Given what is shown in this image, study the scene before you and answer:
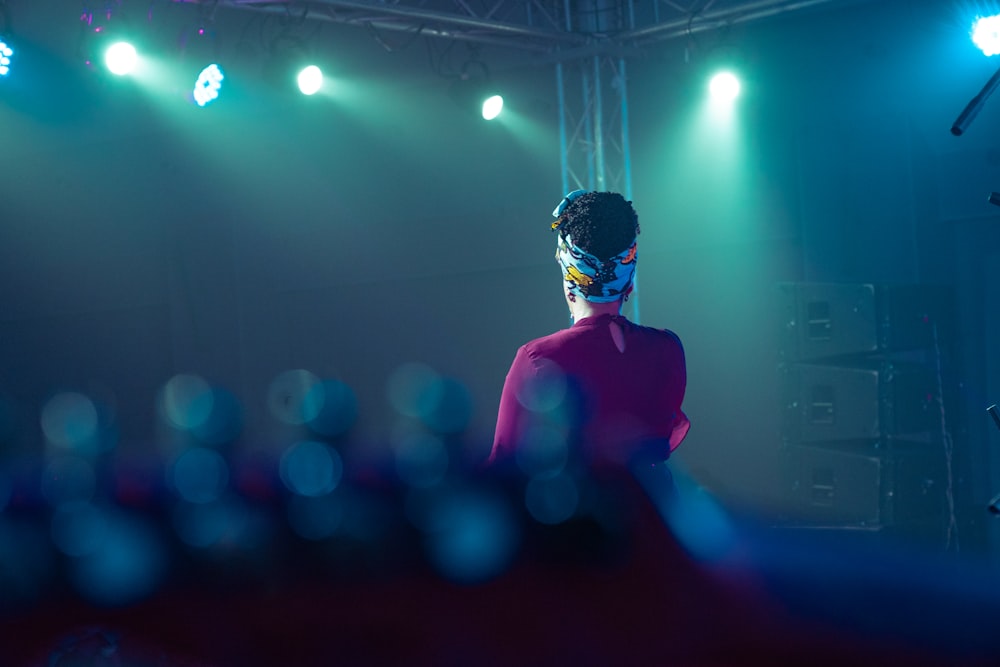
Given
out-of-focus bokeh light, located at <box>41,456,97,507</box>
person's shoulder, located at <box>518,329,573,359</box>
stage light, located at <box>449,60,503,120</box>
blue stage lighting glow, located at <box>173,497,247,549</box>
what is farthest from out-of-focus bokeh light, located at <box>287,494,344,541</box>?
stage light, located at <box>449,60,503,120</box>

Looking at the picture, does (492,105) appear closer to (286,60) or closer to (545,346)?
(286,60)

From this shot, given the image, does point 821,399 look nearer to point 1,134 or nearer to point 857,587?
point 857,587

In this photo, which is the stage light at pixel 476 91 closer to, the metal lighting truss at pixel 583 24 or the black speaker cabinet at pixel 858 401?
the metal lighting truss at pixel 583 24

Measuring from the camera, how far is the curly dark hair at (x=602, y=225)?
1771 mm

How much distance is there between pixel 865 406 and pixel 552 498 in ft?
16.0

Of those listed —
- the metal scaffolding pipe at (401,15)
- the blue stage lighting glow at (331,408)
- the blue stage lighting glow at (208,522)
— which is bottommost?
the blue stage lighting glow at (331,408)

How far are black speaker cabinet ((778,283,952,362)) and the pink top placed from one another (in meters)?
3.89

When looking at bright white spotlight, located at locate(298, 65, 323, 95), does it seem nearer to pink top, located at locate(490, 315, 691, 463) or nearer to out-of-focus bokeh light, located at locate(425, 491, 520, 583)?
pink top, located at locate(490, 315, 691, 463)

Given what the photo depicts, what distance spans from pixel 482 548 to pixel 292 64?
5.90 metres

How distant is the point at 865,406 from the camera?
17.3 ft

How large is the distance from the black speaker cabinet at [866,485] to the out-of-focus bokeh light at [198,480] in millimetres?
4886

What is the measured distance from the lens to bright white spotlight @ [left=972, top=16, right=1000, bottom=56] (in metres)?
5.48

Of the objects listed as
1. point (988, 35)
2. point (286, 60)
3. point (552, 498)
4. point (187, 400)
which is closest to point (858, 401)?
point (988, 35)

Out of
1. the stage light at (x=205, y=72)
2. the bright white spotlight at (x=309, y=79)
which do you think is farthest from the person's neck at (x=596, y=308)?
→ the bright white spotlight at (x=309, y=79)
